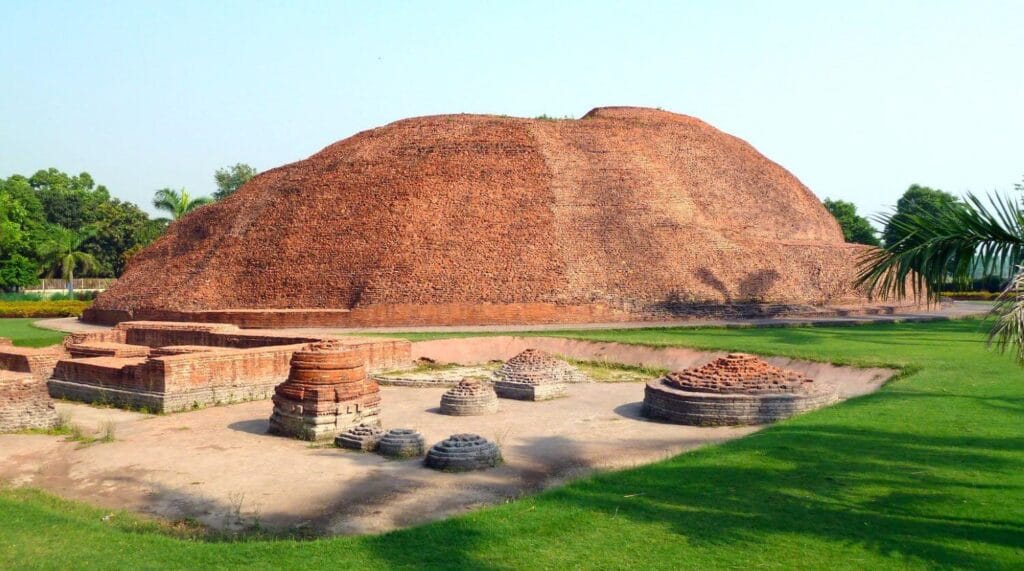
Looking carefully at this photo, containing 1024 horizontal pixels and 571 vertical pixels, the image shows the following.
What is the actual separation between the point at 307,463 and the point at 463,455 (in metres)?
1.69

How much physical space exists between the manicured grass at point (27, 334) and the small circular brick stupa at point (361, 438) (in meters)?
13.8

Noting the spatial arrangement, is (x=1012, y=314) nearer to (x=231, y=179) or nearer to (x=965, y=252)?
(x=965, y=252)

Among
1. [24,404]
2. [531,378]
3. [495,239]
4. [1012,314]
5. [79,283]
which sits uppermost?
[495,239]

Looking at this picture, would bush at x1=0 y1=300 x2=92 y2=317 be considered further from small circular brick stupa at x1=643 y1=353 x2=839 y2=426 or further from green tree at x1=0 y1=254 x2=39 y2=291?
small circular brick stupa at x1=643 y1=353 x2=839 y2=426

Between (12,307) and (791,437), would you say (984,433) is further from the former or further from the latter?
(12,307)

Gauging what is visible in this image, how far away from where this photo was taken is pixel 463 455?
25.1ft

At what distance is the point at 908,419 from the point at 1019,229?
332 cm

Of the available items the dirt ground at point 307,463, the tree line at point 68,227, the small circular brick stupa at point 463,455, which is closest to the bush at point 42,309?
the tree line at point 68,227

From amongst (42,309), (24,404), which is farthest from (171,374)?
(42,309)

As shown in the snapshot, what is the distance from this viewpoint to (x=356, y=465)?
8.00m

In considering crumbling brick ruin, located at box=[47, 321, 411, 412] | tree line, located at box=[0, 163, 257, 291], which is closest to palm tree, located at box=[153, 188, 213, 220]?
tree line, located at box=[0, 163, 257, 291]

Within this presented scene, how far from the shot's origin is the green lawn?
4.59 m

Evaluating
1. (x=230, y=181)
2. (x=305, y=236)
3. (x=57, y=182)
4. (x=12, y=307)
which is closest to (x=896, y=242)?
(x=305, y=236)

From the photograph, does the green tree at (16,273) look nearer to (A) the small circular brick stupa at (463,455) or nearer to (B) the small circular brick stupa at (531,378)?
(B) the small circular brick stupa at (531,378)
